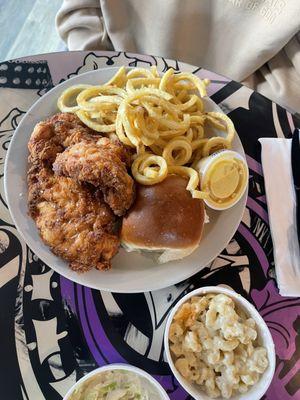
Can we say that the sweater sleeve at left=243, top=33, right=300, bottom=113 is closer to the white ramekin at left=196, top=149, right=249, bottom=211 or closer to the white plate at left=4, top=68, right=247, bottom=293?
the white plate at left=4, top=68, right=247, bottom=293

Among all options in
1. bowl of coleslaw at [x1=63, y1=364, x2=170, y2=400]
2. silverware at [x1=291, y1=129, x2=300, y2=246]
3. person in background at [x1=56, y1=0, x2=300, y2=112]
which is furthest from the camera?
person in background at [x1=56, y1=0, x2=300, y2=112]

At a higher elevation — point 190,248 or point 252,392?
point 190,248

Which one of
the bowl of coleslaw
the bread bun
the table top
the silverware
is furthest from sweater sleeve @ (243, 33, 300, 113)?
the bowl of coleslaw

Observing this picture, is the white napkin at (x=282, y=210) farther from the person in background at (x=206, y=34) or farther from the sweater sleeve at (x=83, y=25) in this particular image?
the sweater sleeve at (x=83, y=25)

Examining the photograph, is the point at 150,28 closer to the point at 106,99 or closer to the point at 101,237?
the point at 106,99

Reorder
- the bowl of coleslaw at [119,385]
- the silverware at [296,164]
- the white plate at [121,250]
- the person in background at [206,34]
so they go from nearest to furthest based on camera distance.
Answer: the bowl of coleslaw at [119,385]
the white plate at [121,250]
the silverware at [296,164]
the person in background at [206,34]

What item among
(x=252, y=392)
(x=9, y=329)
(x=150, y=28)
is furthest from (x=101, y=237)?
(x=150, y=28)

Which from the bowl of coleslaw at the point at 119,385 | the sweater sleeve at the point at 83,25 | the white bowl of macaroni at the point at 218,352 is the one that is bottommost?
the bowl of coleslaw at the point at 119,385

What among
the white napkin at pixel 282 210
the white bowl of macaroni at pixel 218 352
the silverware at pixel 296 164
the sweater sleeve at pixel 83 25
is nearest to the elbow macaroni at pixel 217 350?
the white bowl of macaroni at pixel 218 352
